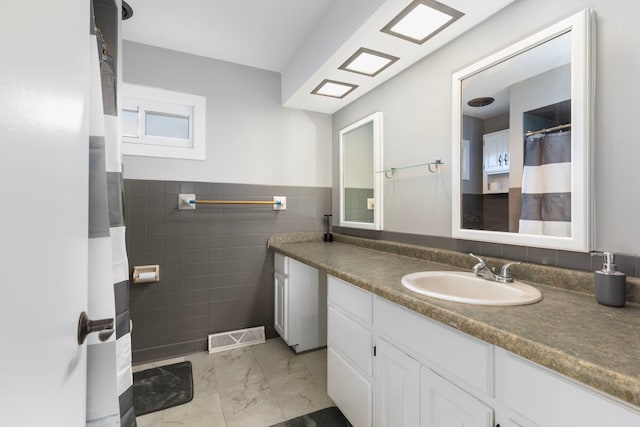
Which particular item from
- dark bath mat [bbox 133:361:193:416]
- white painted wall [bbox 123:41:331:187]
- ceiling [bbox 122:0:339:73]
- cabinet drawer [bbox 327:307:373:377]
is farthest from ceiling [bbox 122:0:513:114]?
dark bath mat [bbox 133:361:193:416]

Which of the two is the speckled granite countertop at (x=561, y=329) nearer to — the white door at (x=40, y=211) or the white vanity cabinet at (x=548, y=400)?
the white vanity cabinet at (x=548, y=400)

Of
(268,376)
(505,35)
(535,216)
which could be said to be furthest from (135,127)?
(535,216)

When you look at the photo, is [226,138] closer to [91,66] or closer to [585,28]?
[91,66]

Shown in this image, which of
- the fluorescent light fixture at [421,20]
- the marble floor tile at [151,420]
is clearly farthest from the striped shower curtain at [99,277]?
the fluorescent light fixture at [421,20]

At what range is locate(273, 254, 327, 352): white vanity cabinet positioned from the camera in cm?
224

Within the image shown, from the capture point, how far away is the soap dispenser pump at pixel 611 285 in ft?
2.94

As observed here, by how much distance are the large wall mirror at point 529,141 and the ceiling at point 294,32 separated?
32cm

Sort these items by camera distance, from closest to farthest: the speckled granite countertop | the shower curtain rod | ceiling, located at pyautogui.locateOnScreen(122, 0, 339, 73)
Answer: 1. the speckled granite countertop
2. the shower curtain rod
3. ceiling, located at pyautogui.locateOnScreen(122, 0, 339, 73)

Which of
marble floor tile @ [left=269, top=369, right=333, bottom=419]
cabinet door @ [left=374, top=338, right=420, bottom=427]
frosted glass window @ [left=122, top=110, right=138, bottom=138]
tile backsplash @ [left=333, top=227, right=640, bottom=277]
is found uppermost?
frosted glass window @ [left=122, top=110, right=138, bottom=138]

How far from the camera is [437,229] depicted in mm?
1701

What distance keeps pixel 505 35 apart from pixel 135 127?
2.38 m

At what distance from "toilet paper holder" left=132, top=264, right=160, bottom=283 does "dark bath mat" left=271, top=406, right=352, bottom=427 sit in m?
1.31

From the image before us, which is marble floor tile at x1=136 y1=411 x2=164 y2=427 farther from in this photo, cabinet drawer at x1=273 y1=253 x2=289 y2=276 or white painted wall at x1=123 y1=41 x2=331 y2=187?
white painted wall at x1=123 y1=41 x2=331 y2=187

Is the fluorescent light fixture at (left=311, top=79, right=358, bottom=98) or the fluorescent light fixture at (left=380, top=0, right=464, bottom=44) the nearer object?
the fluorescent light fixture at (left=380, top=0, right=464, bottom=44)
